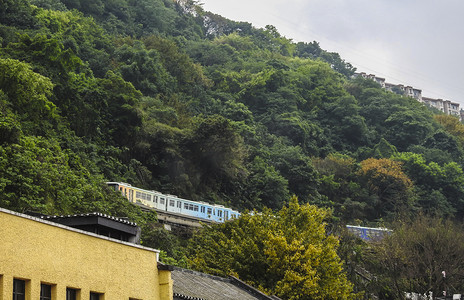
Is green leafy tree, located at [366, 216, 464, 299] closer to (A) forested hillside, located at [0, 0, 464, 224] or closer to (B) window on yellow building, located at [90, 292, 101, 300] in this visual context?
(A) forested hillside, located at [0, 0, 464, 224]

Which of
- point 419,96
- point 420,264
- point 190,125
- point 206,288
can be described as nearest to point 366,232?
point 190,125

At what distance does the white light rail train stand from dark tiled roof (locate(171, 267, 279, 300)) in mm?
26007

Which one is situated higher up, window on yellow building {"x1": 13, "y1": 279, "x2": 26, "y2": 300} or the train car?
the train car

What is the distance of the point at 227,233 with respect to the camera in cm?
4134

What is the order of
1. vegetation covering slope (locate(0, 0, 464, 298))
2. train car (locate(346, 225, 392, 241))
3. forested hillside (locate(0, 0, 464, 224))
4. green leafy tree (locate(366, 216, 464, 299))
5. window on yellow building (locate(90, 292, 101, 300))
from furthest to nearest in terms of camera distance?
train car (locate(346, 225, 392, 241)) < forested hillside (locate(0, 0, 464, 224)) < green leafy tree (locate(366, 216, 464, 299)) < vegetation covering slope (locate(0, 0, 464, 298)) < window on yellow building (locate(90, 292, 101, 300))

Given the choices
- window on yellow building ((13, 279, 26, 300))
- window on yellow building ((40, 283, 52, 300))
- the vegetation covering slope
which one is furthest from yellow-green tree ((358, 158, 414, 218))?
window on yellow building ((13, 279, 26, 300))

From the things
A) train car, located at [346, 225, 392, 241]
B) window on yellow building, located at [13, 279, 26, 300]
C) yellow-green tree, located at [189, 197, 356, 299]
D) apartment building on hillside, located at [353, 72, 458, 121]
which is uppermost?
apartment building on hillside, located at [353, 72, 458, 121]

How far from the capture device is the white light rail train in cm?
5384

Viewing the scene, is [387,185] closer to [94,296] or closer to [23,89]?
[23,89]

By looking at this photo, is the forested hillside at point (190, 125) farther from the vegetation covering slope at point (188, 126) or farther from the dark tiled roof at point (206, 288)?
the dark tiled roof at point (206, 288)

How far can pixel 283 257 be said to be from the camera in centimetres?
3400

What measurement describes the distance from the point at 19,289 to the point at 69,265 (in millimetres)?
1568

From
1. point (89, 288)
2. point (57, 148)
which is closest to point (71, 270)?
point (89, 288)

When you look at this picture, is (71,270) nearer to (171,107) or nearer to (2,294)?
(2,294)
